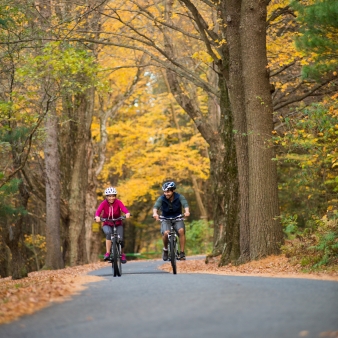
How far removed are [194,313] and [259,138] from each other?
1165 centimetres

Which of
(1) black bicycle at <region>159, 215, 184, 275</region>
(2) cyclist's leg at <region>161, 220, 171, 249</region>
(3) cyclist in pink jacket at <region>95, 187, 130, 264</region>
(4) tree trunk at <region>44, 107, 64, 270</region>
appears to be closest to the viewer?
(1) black bicycle at <region>159, 215, 184, 275</region>

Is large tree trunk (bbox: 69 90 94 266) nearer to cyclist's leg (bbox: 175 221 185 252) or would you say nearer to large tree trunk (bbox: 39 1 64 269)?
large tree trunk (bbox: 39 1 64 269)

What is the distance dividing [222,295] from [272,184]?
33.5 feet

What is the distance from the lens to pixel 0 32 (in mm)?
20797

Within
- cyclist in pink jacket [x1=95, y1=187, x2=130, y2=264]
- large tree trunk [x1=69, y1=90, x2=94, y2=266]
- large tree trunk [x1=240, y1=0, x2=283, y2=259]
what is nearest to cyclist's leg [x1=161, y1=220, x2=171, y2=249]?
cyclist in pink jacket [x1=95, y1=187, x2=130, y2=264]

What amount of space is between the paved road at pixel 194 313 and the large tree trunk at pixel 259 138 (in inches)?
327

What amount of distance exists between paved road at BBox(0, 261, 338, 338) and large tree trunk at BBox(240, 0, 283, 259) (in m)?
8.31

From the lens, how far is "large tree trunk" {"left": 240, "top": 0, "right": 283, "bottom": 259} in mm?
19266

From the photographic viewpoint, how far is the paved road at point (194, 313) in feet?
23.2

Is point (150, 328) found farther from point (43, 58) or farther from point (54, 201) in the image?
point (54, 201)

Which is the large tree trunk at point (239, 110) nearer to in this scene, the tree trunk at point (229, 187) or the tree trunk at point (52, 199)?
the tree trunk at point (229, 187)

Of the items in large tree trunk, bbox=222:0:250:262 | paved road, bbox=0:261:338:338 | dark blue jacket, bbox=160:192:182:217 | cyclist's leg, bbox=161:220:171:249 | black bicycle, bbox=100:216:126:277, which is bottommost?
paved road, bbox=0:261:338:338

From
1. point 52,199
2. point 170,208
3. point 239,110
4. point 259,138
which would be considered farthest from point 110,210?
point 52,199

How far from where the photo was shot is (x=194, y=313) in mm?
8086
